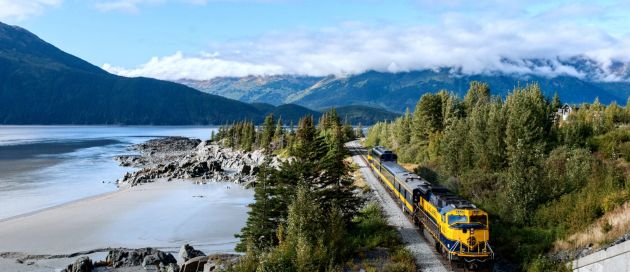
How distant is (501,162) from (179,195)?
47.2 metres

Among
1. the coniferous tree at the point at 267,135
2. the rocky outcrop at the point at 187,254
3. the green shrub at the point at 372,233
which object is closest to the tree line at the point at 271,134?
the coniferous tree at the point at 267,135

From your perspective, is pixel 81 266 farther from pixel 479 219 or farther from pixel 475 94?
pixel 475 94

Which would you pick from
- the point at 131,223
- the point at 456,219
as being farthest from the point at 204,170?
the point at 456,219

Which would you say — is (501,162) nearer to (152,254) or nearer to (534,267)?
(534,267)

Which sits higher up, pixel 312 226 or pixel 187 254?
pixel 312 226

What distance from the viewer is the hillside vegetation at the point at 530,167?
29.8 meters

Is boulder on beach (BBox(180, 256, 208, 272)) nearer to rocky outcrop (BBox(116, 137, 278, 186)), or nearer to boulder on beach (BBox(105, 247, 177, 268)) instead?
boulder on beach (BBox(105, 247, 177, 268))

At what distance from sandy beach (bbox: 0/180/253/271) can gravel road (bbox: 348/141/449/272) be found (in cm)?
1507

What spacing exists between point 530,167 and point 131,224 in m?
41.1

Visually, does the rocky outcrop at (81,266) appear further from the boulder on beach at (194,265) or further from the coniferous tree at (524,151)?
the coniferous tree at (524,151)

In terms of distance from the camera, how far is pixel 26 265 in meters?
37.2

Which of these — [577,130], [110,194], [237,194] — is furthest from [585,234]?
[110,194]

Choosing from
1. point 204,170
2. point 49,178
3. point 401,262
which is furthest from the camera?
point 204,170

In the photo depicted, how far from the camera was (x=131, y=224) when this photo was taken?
52.6 m
